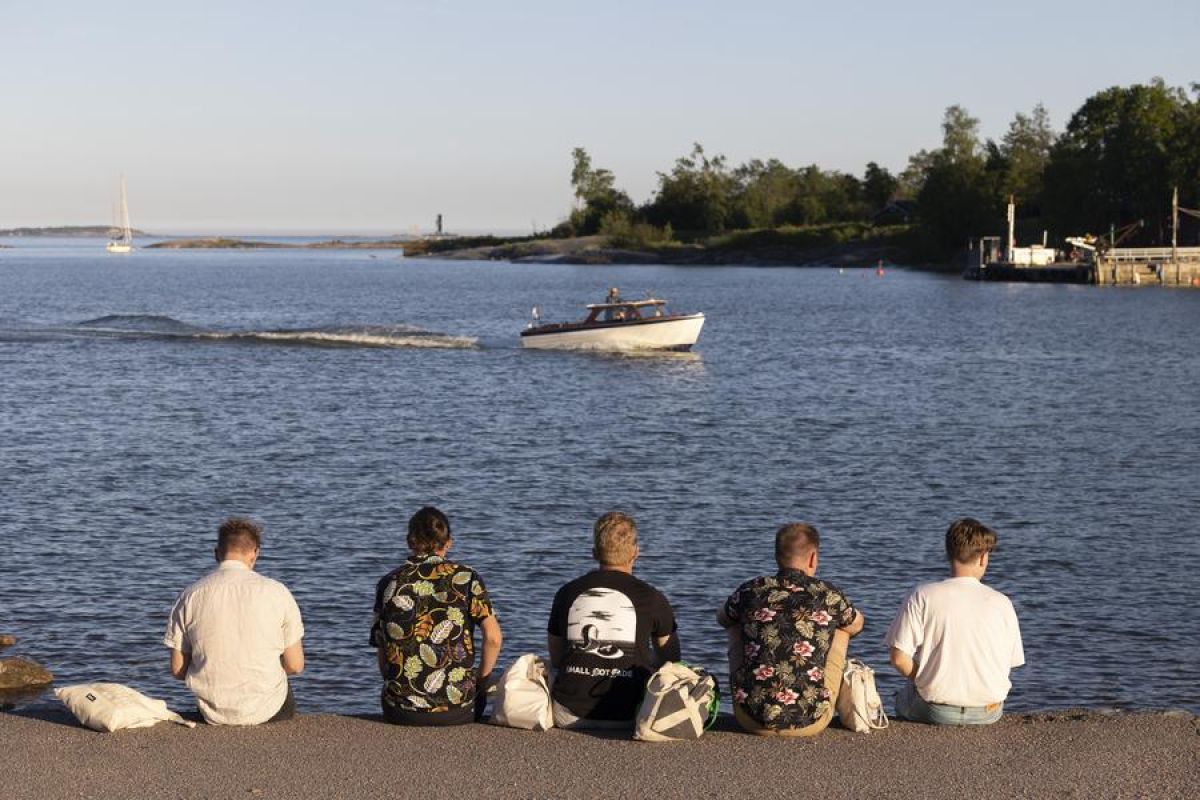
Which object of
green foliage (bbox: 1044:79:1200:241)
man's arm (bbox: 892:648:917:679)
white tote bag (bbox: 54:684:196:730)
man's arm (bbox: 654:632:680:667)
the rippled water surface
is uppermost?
green foliage (bbox: 1044:79:1200:241)

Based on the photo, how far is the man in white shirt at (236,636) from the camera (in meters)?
9.68

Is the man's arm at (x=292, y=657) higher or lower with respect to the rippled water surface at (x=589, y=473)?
higher

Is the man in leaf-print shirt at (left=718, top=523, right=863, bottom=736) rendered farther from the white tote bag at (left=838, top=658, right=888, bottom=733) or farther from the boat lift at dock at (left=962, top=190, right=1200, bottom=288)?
the boat lift at dock at (left=962, top=190, right=1200, bottom=288)

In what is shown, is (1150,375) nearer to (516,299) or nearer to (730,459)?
(730,459)

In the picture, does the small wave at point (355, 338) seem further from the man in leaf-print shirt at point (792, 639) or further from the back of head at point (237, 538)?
the man in leaf-print shirt at point (792, 639)

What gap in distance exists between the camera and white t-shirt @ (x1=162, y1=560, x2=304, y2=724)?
9.68 m

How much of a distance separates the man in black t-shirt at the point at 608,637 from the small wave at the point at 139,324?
209 ft

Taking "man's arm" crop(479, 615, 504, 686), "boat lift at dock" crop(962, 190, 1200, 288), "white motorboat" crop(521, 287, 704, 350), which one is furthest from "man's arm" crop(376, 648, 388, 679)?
"boat lift at dock" crop(962, 190, 1200, 288)

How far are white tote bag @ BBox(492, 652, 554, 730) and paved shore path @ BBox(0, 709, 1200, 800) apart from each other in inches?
3.7

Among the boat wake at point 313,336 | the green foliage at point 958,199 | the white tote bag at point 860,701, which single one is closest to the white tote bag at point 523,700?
the white tote bag at point 860,701

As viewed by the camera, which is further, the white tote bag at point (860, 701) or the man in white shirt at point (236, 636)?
the white tote bag at point (860, 701)

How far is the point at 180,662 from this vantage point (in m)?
9.87

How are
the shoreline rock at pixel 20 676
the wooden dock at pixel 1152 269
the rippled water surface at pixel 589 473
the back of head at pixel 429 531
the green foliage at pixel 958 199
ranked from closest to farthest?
the back of head at pixel 429 531 < the shoreline rock at pixel 20 676 < the rippled water surface at pixel 589 473 < the wooden dock at pixel 1152 269 < the green foliage at pixel 958 199

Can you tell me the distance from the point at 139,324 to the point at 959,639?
69158mm
